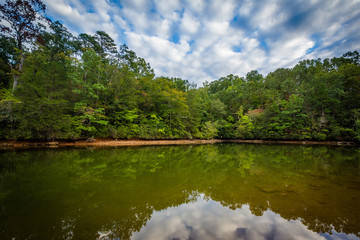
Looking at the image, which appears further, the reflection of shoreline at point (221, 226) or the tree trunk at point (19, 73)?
the tree trunk at point (19, 73)

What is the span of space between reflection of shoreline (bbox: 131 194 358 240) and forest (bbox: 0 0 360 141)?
43.2 ft

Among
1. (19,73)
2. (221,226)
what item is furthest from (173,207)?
(19,73)

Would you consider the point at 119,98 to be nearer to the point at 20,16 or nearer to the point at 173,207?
the point at 20,16

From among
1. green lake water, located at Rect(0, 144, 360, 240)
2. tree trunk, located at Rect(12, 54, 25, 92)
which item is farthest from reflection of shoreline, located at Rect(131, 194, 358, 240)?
tree trunk, located at Rect(12, 54, 25, 92)

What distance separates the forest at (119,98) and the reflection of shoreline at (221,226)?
519 inches

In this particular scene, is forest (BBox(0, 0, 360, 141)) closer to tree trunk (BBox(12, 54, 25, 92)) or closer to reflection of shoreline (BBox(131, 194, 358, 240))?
tree trunk (BBox(12, 54, 25, 92))

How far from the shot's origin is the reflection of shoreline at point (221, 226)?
2.09 m

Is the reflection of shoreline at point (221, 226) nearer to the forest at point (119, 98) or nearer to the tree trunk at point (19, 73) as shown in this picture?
the forest at point (119, 98)

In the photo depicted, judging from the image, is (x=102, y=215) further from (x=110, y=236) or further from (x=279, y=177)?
(x=279, y=177)

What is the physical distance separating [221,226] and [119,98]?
16.9 m

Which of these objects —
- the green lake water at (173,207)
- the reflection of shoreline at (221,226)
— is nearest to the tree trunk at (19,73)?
the green lake water at (173,207)

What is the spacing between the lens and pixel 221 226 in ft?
7.77

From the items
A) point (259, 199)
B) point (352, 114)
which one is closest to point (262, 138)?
point (352, 114)

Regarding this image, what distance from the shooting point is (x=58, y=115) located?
12.0 m
